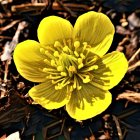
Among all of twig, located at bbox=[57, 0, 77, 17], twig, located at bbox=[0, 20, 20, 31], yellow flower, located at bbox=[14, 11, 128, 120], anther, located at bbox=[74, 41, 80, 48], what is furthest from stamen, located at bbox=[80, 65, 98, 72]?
twig, located at bbox=[0, 20, 20, 31]

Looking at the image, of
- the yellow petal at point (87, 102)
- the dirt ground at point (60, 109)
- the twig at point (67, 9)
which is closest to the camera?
the yellow petal at point (87, 102)

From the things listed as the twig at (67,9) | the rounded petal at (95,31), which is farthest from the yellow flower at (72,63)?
the twig at (67,9)

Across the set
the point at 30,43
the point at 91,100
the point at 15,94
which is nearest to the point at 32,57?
the point at 30,43

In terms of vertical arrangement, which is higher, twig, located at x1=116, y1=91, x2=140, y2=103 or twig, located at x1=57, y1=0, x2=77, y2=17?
twig, located at x1=57, y1=0, x2=77, y2=17

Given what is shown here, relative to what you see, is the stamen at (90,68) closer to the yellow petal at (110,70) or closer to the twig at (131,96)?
the yellow petal at (110,70)

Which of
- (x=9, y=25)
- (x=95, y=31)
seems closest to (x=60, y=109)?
(x=95, y=31)

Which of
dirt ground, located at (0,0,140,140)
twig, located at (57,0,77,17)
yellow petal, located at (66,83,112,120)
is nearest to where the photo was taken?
yellow petal, located at (66,83,112,120)

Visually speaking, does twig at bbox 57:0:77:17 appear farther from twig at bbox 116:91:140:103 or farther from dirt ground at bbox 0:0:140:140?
twig at bbox 116:91:140:103
